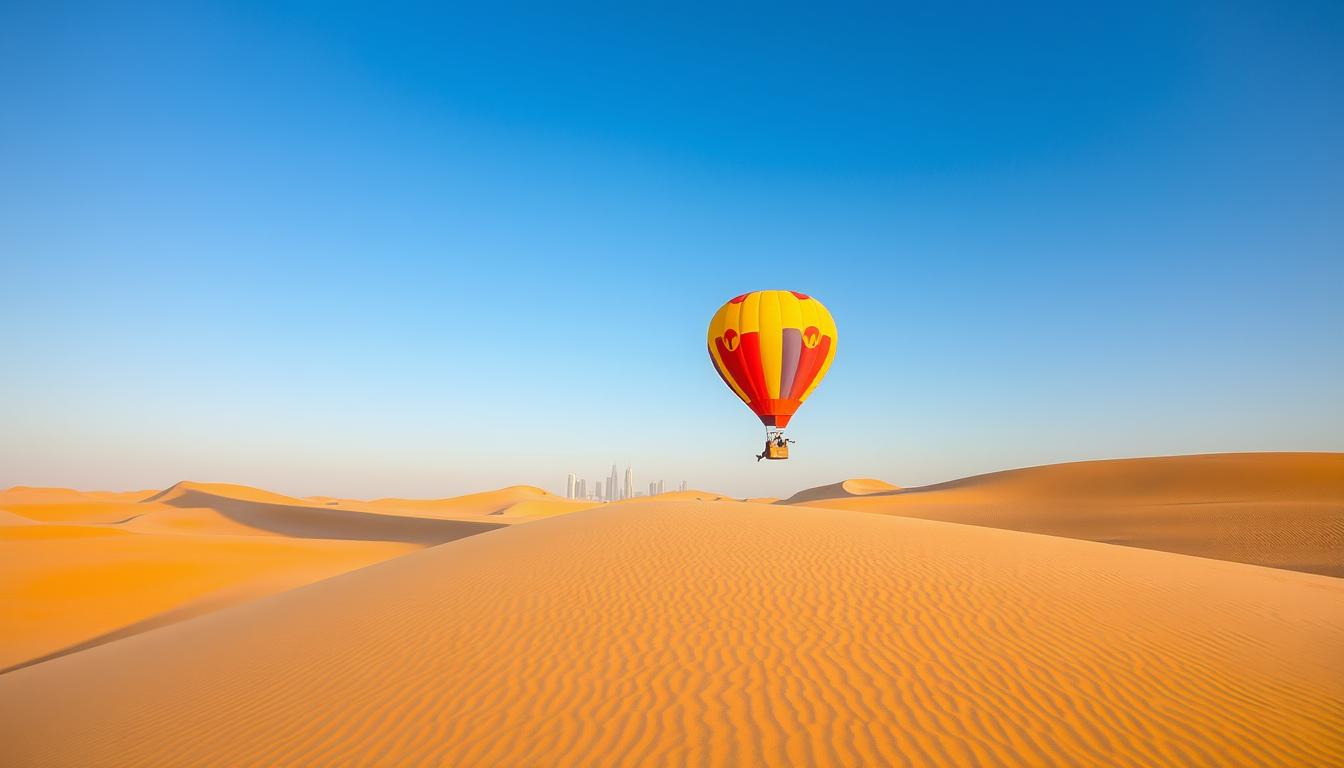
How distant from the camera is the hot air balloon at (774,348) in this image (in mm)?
23766

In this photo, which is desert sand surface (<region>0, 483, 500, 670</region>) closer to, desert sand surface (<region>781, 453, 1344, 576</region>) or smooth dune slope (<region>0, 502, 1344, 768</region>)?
smooth dune slope (<region>0, 502, 1344, 768</region>)

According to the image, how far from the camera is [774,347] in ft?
78.0

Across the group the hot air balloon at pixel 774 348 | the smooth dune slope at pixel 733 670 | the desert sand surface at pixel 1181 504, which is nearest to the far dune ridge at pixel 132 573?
the smooth dune slope at pixel 733 670

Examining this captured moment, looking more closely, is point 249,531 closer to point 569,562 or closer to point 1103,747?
point 569,562

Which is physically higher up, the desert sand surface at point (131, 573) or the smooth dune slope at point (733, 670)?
the smooth dune slope at point (733, 670)

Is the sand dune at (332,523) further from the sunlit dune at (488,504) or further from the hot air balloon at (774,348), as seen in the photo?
A: the hot air balloon at (774,348)

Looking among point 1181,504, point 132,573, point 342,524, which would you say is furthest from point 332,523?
point 1181,504

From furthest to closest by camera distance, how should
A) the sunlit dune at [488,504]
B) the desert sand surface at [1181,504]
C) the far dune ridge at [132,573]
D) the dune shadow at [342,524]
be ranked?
the sunlit dune at [488,504], the dune shadow at [342,524], the desert sand surface at [1181,504], the far dune ridge at [132,573]

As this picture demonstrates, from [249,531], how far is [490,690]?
37.7 meters

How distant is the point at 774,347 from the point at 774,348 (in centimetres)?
4

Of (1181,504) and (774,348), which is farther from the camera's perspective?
(1181,504)

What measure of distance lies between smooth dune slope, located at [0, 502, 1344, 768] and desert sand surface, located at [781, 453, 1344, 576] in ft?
36.9

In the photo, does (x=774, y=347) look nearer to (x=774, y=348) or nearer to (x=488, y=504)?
(x=774, y=348)

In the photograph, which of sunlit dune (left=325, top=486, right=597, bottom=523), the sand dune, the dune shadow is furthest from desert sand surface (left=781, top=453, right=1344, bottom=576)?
sunlit dune (left=325, top=486, right=597, bottom=523)
